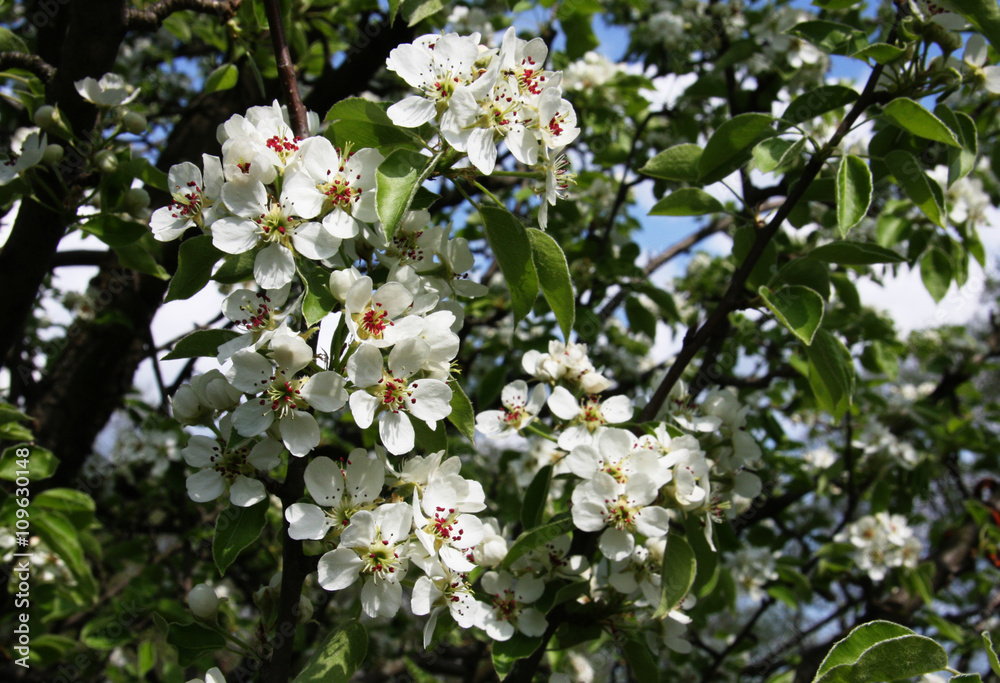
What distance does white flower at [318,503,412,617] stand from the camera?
4.03 feet

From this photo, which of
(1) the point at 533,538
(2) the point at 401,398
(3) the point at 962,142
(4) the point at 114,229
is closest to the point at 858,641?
(1) the point at 533,538

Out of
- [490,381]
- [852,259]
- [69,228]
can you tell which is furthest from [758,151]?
[69,228]

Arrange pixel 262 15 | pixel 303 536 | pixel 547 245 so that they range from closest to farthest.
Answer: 1. pixel 303 536
2. pixel 547 245
3. pixel 262 15

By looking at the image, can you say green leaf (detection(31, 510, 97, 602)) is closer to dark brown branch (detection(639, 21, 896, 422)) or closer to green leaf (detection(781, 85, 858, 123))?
dark brown branch (detection(639, 21, 896, 422))

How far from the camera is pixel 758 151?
69.2 inches

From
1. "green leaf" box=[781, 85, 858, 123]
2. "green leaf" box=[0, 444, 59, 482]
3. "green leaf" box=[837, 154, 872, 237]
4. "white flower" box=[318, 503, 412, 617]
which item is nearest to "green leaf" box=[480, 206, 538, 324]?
"white flower" box=[318, 503, 412, 617]

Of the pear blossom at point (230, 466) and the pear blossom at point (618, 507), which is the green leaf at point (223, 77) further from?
the pear blossom at point (618, 507)

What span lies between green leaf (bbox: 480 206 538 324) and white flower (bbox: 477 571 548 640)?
0.70 m

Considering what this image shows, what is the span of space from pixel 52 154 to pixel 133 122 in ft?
0.80

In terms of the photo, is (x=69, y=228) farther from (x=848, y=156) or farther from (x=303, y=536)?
(x=848, y=156)

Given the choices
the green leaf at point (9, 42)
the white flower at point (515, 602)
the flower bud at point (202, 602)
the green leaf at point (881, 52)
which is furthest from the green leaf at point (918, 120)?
the green leaf at point (9, 42)

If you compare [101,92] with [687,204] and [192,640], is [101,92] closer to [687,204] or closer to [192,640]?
[192,640]

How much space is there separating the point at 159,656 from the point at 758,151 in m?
3.07

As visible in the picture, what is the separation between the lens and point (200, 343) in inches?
52.3
